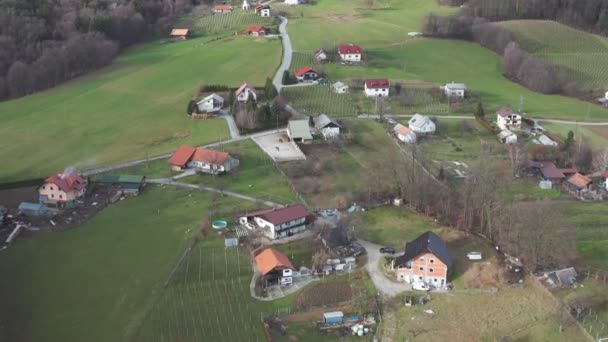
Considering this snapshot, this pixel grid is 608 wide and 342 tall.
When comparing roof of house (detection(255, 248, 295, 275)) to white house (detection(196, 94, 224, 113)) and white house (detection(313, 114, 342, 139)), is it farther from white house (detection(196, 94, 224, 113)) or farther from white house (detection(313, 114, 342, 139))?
white house (detection(196, 94, 224, 113))

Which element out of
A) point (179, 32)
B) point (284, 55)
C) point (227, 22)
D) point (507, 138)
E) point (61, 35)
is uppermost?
point (61, 35)

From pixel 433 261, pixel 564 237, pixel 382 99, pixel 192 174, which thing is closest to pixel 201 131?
Result: pixel 192 174

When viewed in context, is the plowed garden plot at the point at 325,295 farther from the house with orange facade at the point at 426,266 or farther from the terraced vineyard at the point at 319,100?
the terraced vineyard at the point at 319,100

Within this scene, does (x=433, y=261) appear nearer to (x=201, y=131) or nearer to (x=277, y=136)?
(x=277, y=136)

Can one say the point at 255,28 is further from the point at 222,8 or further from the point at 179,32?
the point at 222,8

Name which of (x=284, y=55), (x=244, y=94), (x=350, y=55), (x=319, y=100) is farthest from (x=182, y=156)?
(x=350, y=55)
